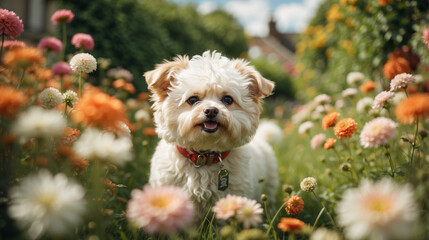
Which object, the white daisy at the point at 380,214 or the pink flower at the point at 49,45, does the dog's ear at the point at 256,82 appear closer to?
the white daisy at the point at 380,214

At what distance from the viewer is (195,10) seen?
43.8 ft

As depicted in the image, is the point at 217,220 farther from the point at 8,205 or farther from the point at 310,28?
the point at 310,28

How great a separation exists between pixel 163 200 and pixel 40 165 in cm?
76

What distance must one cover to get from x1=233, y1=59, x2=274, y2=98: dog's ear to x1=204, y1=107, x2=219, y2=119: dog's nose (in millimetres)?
499

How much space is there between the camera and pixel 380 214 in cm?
101

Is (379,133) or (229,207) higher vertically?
(379,133)

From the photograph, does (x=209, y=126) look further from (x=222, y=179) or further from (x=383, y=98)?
(x=383, y=98)

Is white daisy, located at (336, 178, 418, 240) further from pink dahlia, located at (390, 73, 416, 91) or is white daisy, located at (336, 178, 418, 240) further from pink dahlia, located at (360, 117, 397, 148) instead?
pink dahlia, located at (390, 73, 416, 91)

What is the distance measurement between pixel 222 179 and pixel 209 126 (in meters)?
0.43

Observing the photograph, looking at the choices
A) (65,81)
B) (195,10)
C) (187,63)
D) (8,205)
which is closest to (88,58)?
(187,63)

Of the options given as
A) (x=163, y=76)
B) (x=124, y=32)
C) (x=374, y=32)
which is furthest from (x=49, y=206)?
(x=124, y=32)

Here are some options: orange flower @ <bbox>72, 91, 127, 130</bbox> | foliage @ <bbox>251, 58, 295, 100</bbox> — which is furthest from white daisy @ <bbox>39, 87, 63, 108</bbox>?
foliage @ <bbox>251, 58, 295, 100</bbox>

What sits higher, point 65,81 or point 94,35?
point 94,35

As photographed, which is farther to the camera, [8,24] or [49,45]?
[49,45]
